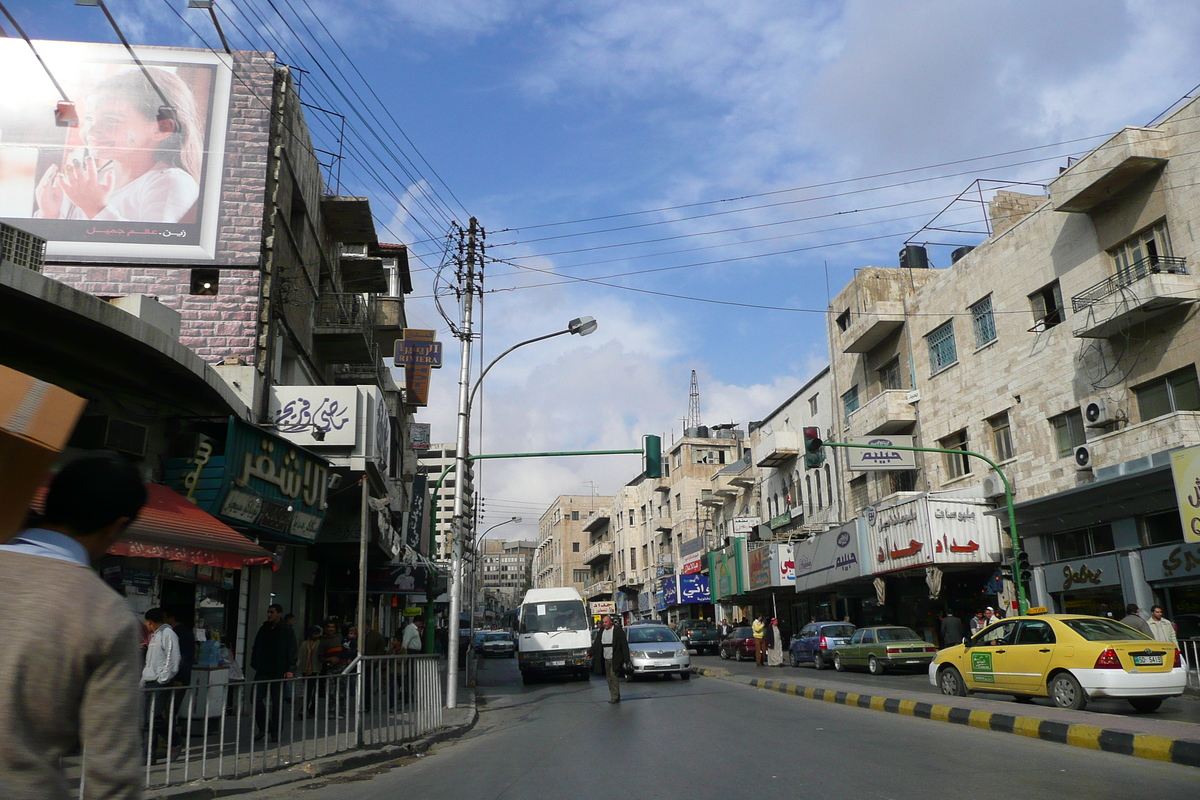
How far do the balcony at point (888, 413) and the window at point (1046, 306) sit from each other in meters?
6.61

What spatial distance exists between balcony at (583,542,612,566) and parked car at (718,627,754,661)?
174ft

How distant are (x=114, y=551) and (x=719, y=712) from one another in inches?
369

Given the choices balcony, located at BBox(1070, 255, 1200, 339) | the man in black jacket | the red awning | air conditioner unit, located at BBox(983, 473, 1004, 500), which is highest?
balcony, located at BBox(1070, 255, 1200, 339)

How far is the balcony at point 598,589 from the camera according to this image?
89.1m

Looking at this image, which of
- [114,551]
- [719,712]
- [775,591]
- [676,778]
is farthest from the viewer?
[775,591]

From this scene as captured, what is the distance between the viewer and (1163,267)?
1966 centimetres

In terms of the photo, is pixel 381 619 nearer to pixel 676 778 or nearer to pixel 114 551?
pixel 114 551

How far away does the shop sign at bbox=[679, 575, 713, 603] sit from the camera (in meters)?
54.1

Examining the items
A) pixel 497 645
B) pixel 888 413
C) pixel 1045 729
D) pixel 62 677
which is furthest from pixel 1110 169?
pixel 497 645

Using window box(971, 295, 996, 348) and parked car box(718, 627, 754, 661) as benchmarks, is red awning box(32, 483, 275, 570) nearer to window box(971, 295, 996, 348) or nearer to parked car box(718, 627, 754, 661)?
window box(971, 295, 996, 348)

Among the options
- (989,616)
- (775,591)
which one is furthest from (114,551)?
(775,591)

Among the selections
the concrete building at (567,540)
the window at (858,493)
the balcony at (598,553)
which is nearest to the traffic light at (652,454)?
the window at (858,493)

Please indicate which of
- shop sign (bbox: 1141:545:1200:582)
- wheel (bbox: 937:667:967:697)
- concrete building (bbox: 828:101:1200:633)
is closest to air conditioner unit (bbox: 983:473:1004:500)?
concrete building (bbox: 828:101:1200:633)

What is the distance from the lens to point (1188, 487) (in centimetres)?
1753
